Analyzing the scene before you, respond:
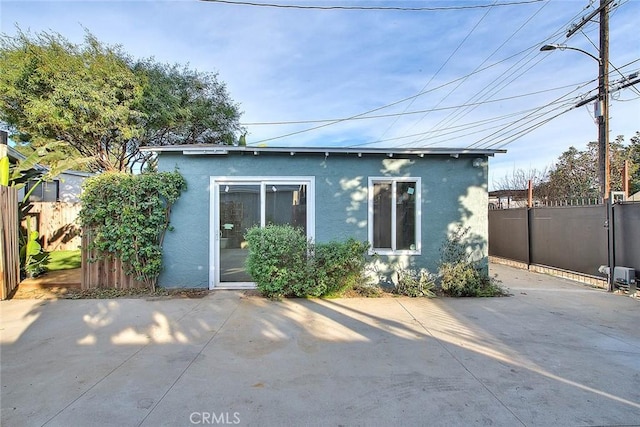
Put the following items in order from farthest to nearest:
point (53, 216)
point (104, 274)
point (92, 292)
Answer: point (53, 216) < point (104, 274) < point (92, 292)

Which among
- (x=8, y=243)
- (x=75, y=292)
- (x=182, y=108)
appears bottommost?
(x=75, y=292)

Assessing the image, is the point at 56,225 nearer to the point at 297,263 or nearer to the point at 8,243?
the point at 8,243

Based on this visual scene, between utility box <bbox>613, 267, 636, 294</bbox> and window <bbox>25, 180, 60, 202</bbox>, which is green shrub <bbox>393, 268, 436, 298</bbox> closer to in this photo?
utility box <bbox>613, 267, 636, 294</bbox>

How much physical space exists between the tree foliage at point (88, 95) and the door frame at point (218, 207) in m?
5.20

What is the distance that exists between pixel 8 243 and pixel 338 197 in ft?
21.1

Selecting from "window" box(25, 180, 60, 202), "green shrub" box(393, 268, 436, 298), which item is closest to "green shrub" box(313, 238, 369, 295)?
"green shrub" box(393, 268, 436, 298)

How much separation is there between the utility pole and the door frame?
7.31 m

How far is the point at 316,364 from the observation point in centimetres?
334

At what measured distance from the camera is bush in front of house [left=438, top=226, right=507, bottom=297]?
6191mm

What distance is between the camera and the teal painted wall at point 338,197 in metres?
6.61

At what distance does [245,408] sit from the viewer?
2.54 m

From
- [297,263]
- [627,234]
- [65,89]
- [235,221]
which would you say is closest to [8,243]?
[235,221]

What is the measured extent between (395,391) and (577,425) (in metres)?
1.34

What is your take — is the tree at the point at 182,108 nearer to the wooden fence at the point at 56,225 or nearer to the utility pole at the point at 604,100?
the wooden fence at the point at 56,225
